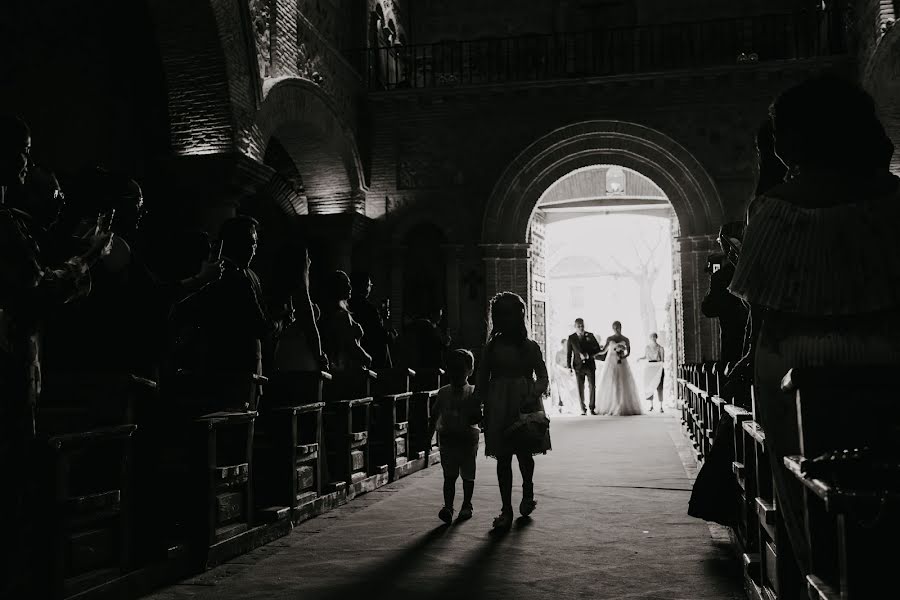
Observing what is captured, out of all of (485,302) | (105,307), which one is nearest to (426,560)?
(105,307)

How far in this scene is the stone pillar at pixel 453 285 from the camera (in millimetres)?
15068

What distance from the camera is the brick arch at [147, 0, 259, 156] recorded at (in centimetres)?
991

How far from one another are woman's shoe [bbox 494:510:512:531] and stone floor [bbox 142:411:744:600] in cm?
10

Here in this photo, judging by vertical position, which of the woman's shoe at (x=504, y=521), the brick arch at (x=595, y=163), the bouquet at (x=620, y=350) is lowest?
the woman's shoe at (x=504, y=521)

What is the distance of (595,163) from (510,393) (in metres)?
10.2

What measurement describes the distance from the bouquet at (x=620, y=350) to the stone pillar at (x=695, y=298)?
1136mm

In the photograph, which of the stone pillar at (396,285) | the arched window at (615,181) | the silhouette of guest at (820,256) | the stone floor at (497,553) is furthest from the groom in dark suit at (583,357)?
the silhouette of guest at (820,256)

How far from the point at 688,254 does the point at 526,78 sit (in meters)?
4.81

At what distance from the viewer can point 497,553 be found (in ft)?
15.4

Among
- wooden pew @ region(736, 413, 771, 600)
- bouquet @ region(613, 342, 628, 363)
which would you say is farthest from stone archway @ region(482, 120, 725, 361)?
wooden pew @ region(736, 413, 771, 600)

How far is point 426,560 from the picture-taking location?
Result: 15.0 ft

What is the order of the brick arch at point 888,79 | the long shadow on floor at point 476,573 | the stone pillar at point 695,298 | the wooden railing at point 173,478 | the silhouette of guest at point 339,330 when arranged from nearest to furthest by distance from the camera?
the wooden railing at point 173,478 → the long shadow on floor at point 476,573 → the silhouette of guest at point 339,330 → the brick arch at point 888,79 → the stone pillar at point 695,298

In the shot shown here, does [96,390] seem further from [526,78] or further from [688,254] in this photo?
[526,78]

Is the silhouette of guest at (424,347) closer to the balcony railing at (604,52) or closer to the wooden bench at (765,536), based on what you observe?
the wooden bench at (765,536)
